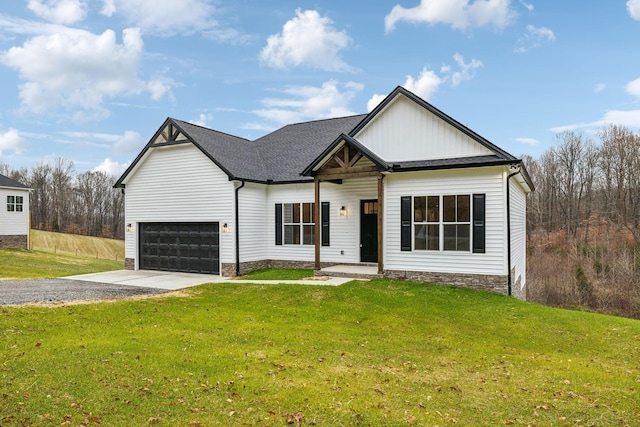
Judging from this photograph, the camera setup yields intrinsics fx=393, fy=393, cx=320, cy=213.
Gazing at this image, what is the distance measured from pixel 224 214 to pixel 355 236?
16.7ft

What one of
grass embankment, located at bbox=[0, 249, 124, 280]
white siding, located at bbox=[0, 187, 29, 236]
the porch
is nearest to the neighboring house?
the porch

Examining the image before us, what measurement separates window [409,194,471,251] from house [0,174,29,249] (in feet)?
91.8

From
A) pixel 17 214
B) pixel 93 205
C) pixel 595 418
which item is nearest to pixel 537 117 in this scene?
pixel 595 418

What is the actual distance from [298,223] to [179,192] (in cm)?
506

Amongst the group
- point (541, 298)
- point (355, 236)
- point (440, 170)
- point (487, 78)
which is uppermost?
point (487, 78)

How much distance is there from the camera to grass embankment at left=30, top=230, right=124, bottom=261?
3447cm

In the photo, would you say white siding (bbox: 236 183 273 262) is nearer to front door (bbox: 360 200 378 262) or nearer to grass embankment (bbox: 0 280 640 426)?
front door (bbox: 360 200 378 262)

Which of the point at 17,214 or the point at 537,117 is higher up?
the point at 537,117

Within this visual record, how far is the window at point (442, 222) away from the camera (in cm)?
1187

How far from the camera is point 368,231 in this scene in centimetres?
1463

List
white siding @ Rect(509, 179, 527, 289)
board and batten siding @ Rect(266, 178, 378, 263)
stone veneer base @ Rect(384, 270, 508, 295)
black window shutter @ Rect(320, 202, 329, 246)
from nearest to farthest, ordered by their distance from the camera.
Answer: stone veneer base @ Rect(384, 270, 508, 295) < white siding @ Rect(509, 179, 527, 289) < board and batten siding @ Rect(266, 178, 378, 263) < black window shutter @ Rect(320, 202, 329, 246)

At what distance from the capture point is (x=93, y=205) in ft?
173

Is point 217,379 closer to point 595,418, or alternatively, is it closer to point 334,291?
point 595,418

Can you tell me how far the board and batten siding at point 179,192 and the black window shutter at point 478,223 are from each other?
8569mm
